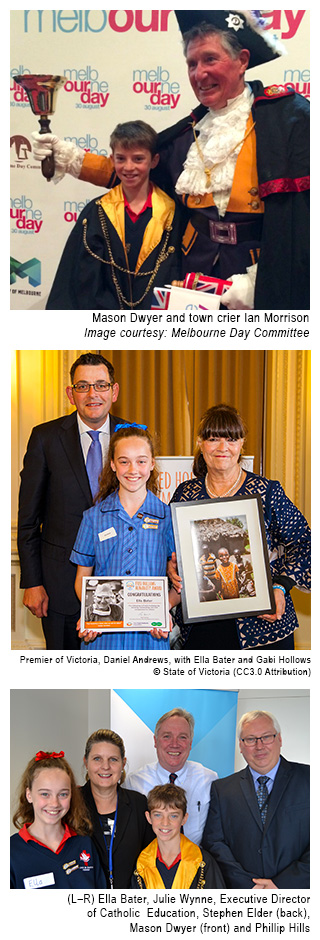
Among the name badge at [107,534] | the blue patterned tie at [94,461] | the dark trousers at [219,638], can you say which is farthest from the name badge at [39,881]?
the blue patterned tie at [94,461]

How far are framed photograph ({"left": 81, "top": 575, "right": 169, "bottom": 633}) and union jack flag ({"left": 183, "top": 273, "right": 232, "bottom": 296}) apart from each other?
2.51 feet

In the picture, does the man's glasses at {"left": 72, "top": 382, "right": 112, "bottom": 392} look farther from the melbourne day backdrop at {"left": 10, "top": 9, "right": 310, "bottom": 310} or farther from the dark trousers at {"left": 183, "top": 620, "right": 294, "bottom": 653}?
the dark trousers at {"left": 183, "top": 620, "right": 294, "bottom": 653}

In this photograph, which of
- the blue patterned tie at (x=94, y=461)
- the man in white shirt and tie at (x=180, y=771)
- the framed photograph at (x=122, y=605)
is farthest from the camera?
the blue patterned tie at (x=94, y=461)

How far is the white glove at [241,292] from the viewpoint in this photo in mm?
2281

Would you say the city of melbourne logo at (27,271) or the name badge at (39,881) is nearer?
the name badge at (39,881)

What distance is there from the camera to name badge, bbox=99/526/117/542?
7.17 ft

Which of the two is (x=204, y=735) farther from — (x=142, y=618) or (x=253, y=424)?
(x=253, y=424)

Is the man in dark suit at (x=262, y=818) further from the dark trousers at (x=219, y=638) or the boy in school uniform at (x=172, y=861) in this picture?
the dark trousers at (x=219, y=638)

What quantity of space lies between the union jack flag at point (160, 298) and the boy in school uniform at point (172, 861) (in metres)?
1.24

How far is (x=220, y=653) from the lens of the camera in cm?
218

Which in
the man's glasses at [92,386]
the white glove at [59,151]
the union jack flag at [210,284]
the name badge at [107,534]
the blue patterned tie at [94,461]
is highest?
the white glove at [59,151]
